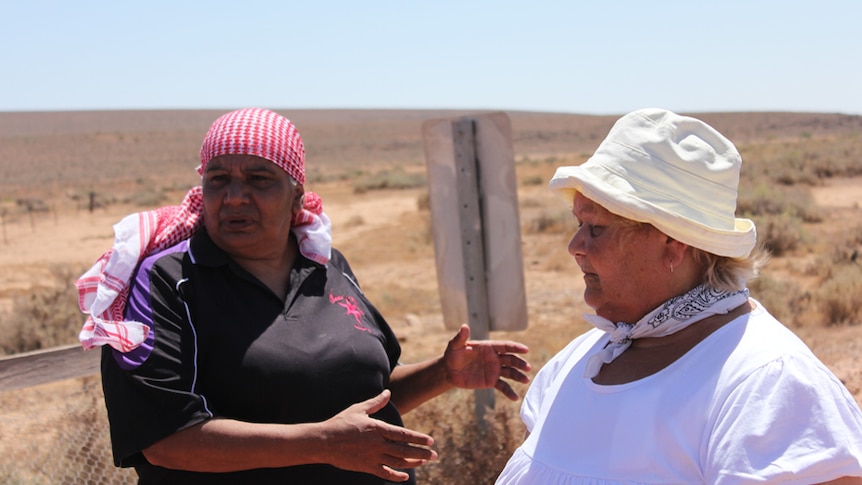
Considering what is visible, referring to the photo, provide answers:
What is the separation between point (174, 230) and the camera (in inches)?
93.7

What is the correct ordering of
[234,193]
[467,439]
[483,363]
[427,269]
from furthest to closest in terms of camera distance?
[427,269] < [467,439] < [483,363] < [234,193]

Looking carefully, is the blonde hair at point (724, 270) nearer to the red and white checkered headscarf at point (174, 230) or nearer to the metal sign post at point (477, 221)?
the red and white checkered headscarf at point (174, 230)

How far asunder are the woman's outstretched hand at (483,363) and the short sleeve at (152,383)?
0.96 m

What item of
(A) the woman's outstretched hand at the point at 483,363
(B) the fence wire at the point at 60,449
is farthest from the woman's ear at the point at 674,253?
(B) the fence wire at the point at 60,449

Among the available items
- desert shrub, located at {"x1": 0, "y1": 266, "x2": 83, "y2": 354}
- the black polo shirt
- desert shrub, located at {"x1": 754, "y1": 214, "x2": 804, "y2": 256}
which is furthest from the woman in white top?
desert shrub, located at {"x1": 754, "y1": 214, "x2": 804, "y2": 256}

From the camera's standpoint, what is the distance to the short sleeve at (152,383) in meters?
2.01

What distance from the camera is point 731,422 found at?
62.0 inches

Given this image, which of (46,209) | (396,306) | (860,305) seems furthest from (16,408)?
(46,209)

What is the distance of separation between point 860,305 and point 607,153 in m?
8.03

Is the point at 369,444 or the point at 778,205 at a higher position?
the point at 369,444

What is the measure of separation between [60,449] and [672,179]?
398 cm

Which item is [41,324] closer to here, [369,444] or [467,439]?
[467,439]

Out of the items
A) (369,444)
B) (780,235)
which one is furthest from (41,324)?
(780,235)

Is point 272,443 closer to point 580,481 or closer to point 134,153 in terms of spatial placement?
point 580,481
